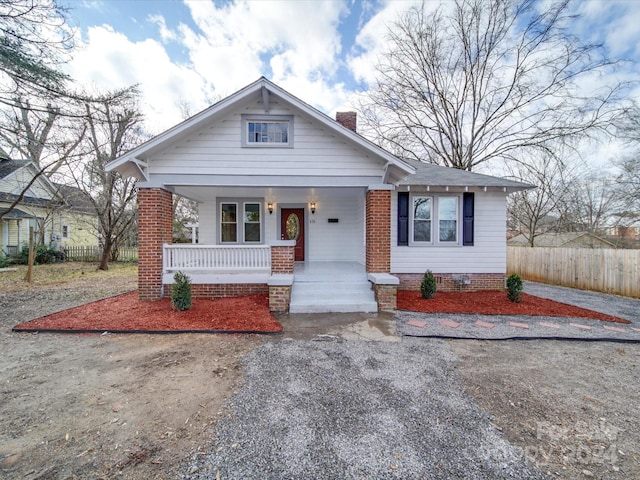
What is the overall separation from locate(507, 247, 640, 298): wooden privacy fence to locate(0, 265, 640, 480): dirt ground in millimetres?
6234

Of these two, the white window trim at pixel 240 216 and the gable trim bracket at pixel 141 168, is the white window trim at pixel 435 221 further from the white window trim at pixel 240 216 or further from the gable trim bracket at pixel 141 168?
the gable trim bracket at pixel 141 168

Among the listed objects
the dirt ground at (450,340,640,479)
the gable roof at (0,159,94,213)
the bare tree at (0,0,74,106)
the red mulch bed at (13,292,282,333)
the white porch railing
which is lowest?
the dirt ground at (450,340,640,479)

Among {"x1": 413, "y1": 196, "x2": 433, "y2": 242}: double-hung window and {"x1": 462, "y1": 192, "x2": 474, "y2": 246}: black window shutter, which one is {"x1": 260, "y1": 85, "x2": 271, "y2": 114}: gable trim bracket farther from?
{"x1": 462, "y1": 192, "x2": 474, "y2": 246}: black window shutter

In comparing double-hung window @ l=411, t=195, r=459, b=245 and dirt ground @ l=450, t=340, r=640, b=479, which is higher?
double-hung window @ l=411, t=195, r=459, b=245

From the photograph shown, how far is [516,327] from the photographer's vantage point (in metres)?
5.40

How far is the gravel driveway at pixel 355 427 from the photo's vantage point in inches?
81.3

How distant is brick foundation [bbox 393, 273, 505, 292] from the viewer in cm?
856

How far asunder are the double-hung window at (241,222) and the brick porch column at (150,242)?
288 centimetres

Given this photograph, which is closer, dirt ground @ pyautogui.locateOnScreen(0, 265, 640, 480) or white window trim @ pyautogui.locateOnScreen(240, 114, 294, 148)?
dirt ground @ pyautogui.locateOnScreen(0, 265, 640, 480)

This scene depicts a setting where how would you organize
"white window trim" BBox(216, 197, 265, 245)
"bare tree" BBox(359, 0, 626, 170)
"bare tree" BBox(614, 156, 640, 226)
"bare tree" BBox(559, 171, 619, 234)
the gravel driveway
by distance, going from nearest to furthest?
the gravel driveway → "white window trim" BBox(216, 197, 265, 245) → "bare tree" BBox(614, 156, 640, 226) → "bare tree" BBox(359, 0, 626, 170) → "bare tree" BBox(559, 171, 619, 234)

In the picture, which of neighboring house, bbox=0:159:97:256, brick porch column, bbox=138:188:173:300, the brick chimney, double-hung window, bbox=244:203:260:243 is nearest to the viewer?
brick porch column, bbox=138:188:173:300

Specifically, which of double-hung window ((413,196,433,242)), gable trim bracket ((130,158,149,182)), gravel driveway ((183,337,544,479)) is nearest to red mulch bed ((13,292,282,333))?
gravel driveway ((183,337,544,479))

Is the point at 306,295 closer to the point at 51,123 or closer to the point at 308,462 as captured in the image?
the point at 308,462

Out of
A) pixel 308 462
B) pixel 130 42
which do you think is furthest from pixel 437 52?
pixel 308 462
